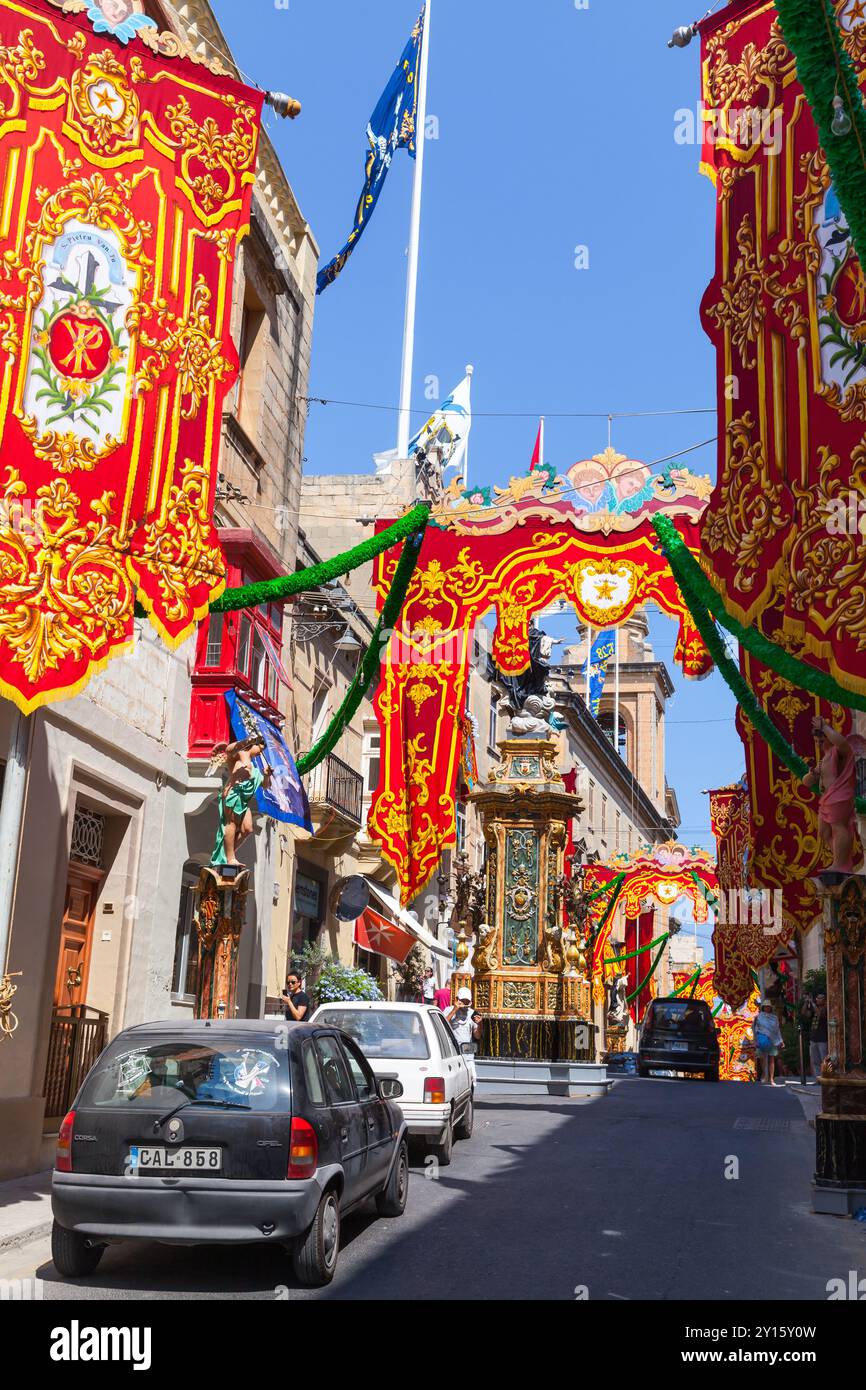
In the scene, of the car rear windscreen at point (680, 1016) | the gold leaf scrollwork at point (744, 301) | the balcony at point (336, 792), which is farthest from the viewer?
the car rear windscreen at point (680, 1016)

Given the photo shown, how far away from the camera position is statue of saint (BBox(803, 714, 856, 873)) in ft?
34.7

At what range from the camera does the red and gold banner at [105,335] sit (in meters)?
8.49

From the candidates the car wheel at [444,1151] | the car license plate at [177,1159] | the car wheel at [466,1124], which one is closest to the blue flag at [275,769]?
the car wheel at [466,1124]

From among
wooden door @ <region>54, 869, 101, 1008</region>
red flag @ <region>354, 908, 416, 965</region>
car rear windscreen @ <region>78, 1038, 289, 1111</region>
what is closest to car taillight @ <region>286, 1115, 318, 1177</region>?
car rear windscreen @ <region>78, 1038, 289, 1111</region>

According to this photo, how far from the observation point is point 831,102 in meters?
6.83

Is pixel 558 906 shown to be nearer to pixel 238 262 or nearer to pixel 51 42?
pixel 238 262

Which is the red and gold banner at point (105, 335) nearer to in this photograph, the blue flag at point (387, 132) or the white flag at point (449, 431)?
the blue flag at point (387, 132)

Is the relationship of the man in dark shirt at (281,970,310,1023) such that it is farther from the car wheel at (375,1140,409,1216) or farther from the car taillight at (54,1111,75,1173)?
the car taillight at (54,1111,75,1173)

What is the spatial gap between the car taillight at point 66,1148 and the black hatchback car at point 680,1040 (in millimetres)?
25909

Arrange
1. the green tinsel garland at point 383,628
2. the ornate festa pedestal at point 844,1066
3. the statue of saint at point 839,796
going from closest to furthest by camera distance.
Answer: the ornate festa pedestal at point 844,1066
the statue of saint at point 839,796
the green tinsel garland at point 383,628

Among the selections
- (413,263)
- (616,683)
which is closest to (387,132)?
(413,263)

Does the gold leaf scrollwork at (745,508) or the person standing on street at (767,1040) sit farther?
the person standing on street at (767,1040)

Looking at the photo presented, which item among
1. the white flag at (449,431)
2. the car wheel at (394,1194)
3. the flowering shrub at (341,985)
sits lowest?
the car wheel at (394,1194)

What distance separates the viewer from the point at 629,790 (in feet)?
240
